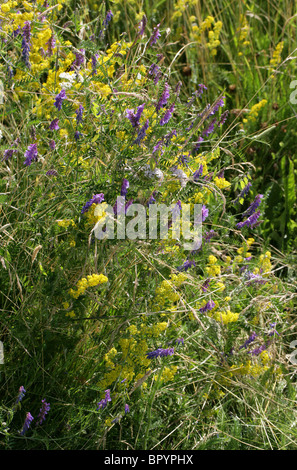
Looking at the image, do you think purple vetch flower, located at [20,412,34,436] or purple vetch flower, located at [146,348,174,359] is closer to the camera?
purple vetch flower, located at [20,412,34,436]

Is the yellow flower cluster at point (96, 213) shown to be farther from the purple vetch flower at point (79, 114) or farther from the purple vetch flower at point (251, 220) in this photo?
the purple vetch flower at point (251, 220)

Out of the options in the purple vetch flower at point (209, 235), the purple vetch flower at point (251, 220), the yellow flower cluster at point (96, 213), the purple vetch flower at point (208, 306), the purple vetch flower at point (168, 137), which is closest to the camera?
the yellow flower cluster at point (96, 213)

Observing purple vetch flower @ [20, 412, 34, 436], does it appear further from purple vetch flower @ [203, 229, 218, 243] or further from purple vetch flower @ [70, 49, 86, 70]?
purple vetch flower @ [70, 49, 86, 70]

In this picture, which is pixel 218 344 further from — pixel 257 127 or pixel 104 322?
pixel 257 127

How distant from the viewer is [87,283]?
69.1 inches

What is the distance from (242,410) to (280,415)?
0.15m

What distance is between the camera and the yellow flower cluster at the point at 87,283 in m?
1.70

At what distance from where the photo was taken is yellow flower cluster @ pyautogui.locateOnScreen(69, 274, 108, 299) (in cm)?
170

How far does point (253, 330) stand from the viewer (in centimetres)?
241

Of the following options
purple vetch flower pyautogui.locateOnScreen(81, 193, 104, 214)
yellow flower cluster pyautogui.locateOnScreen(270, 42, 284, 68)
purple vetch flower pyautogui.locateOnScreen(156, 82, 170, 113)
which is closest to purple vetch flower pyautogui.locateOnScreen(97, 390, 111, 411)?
purple vetch flower pyautogui.locateOnScreen(81, 193, 104, 214)

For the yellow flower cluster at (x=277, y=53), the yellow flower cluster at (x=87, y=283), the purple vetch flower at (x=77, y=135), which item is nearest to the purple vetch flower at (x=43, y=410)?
the yellow flower cluster at (x=87, y=283)

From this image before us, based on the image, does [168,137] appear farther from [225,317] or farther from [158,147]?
[225,317]

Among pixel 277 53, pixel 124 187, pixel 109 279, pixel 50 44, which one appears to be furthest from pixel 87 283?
pixel 277 53
